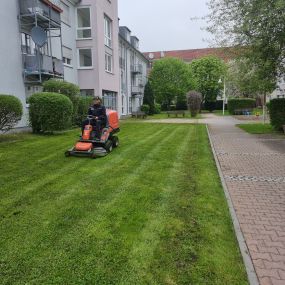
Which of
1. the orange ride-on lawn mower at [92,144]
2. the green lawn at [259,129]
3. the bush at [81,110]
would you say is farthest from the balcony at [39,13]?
the green lawn at [259,129]

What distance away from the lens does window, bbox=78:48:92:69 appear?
24.7 metres

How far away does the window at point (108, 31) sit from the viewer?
88.8ft

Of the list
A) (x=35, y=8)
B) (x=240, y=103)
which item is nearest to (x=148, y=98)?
(x=240, y=103)

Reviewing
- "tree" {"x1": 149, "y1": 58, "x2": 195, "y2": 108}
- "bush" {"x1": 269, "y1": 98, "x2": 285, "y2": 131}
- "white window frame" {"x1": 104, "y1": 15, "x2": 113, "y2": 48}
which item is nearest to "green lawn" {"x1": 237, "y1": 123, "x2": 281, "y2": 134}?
"bush" {"x1": 269, "y1": 98, "x2": 285, "y2": 131}

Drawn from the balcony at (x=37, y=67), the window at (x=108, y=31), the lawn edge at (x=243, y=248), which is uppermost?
the window at (x=108, y=31)

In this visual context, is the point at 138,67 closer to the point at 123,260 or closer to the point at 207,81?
the point at 207,81

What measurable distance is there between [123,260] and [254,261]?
1.46 m

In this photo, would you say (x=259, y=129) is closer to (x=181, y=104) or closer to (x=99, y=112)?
(x=99, y=112)

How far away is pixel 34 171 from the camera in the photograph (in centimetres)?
738

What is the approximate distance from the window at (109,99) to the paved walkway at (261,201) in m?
17.2

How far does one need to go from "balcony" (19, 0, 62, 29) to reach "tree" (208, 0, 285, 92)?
30.4 feet

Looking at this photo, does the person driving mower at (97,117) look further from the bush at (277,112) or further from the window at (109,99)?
the window at (109,99)

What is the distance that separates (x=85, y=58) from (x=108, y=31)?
4.02 meters

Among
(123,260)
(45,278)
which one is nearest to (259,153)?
(123,260)
